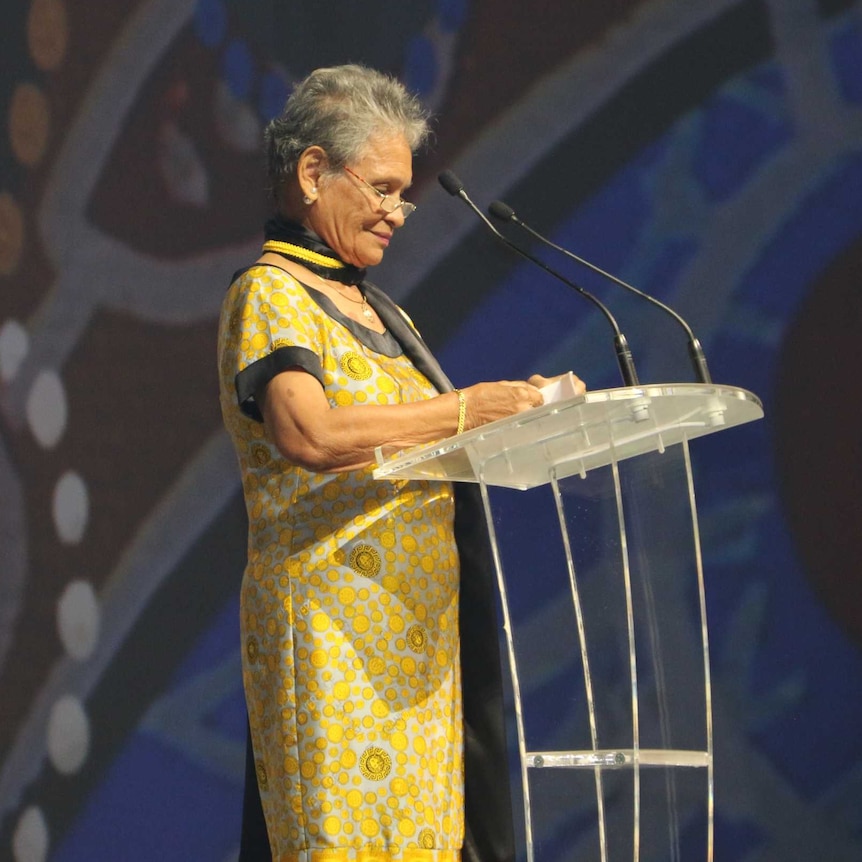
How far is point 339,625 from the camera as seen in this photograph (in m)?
1.88

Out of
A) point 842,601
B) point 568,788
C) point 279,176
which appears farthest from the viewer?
point 842,601

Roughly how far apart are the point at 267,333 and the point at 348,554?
1.07ft

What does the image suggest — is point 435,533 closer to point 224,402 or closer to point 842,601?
point 224,402

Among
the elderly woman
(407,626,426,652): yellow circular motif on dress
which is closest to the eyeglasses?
the elderly woman

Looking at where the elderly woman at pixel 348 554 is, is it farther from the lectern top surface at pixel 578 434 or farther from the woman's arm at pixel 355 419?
the lectern top surface at pixel 578 434

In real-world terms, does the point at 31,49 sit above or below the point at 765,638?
above

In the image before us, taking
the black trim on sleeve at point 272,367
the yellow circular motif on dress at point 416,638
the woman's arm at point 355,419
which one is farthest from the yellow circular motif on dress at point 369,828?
the black trim on sleeve at point 272,367

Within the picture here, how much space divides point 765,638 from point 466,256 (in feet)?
3.62

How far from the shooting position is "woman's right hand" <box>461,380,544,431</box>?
1.81 m

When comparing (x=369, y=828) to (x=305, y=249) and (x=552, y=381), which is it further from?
(x=305, y=249)

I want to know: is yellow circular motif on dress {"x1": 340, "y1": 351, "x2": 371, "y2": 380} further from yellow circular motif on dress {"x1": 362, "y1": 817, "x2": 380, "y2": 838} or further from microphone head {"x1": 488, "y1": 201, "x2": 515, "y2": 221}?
yellow circular motif on dress {"x1": 362, "y1": 817, "x2": 380, "y2": 838}

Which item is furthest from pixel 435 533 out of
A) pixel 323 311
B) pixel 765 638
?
pixel 765 638

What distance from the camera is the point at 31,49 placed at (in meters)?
3.25

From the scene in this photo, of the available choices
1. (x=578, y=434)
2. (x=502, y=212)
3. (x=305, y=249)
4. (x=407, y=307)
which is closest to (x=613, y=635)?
(x=578, y=434)
